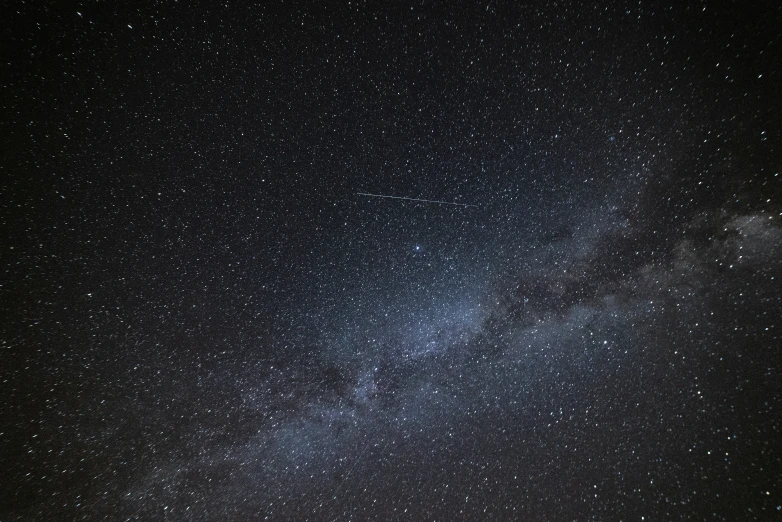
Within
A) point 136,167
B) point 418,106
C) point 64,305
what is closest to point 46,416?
point 64,305

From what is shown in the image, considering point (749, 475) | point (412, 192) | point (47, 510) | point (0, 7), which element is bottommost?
point (749, 475)

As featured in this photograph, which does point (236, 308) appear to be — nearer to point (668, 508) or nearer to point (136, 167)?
point (136, 167)

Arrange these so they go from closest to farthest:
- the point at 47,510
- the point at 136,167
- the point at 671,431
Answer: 1. the point at 136,167
2. the point at 47,510
3. the point at 671,431

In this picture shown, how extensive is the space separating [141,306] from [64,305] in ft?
1.44

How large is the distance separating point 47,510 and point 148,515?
0.82 meters

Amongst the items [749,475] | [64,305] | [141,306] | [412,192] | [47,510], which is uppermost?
[64,305]

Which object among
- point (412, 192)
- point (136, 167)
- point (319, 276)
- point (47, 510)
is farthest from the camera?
point (47, 510)

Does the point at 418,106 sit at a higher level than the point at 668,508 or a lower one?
higher

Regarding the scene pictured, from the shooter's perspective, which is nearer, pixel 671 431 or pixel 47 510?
pixel 47 510

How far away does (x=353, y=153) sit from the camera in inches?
61.3

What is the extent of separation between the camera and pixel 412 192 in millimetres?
1696

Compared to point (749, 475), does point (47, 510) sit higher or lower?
higher

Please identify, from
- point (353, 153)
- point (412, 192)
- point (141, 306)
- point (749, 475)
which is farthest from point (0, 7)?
point (749, 475)

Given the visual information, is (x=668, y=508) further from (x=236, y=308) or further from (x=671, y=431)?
(x=236, y=308)
